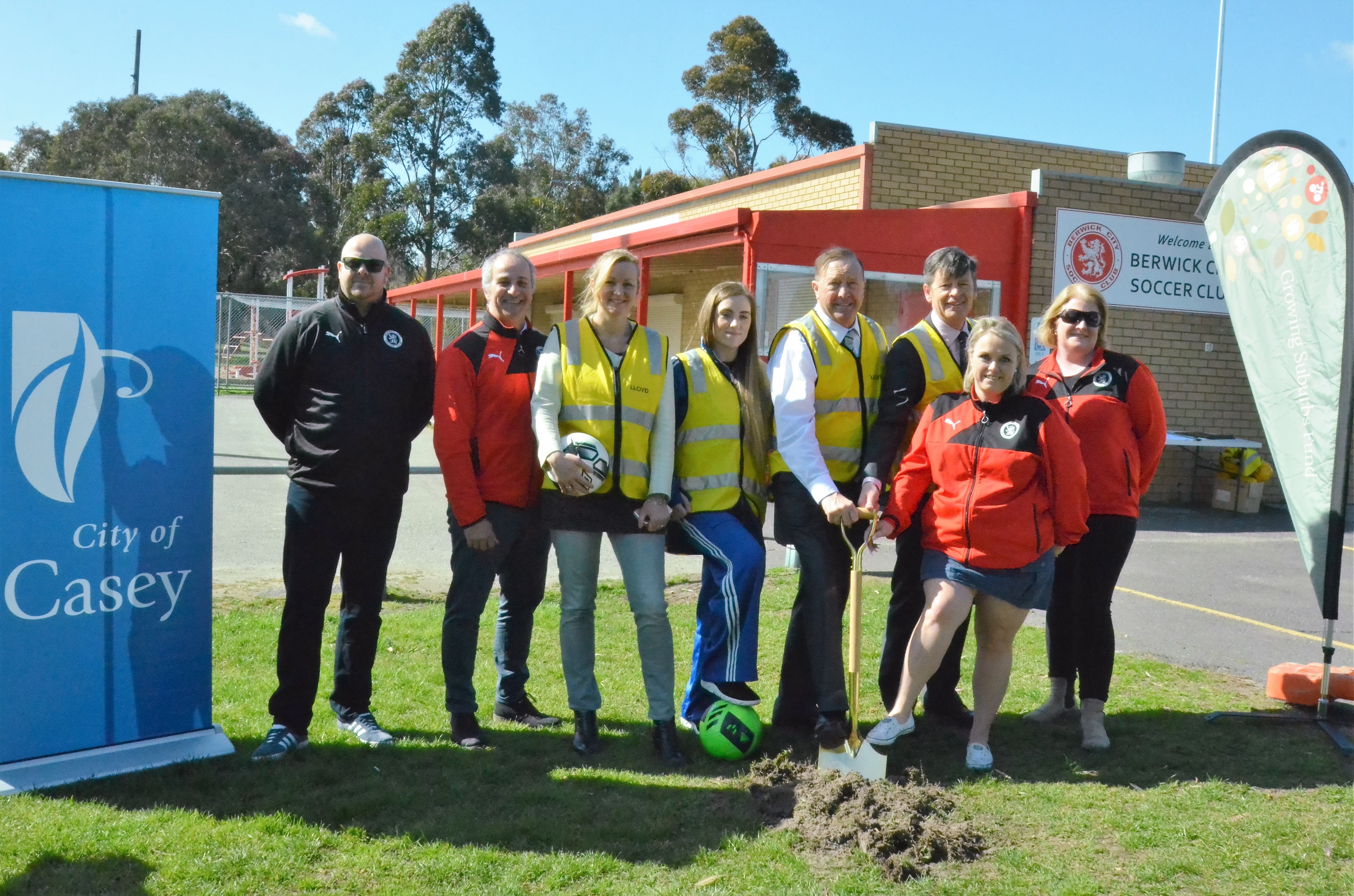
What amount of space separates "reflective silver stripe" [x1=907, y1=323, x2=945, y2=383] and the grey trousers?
4.36 feet

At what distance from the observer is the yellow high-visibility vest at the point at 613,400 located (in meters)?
4.12

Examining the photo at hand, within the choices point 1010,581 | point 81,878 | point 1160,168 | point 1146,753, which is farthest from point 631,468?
point 1160,168

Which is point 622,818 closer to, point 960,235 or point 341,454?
point 341,454

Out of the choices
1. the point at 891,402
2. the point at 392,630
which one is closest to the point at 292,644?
the point at 392,630

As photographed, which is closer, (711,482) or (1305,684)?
(711,482)

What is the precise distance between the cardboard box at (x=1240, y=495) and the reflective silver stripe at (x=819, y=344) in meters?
10.9

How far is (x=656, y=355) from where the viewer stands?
13.9ft

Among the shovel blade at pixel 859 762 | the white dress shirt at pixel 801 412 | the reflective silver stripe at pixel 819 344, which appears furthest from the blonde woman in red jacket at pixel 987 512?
the reflective silver stripe at pixel 819 344

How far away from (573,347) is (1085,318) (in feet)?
7.24

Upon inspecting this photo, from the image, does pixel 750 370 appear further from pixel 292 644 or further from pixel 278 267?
pixel 278 267

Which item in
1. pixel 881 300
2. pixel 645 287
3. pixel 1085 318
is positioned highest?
pixel 645 287

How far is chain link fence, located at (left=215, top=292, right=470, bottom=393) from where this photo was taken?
2858 cm

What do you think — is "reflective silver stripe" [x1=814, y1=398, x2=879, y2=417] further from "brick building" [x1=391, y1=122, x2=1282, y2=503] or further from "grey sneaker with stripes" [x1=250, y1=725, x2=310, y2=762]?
"brick building" [x1=391, y1=122, x2=1282, y2=503]

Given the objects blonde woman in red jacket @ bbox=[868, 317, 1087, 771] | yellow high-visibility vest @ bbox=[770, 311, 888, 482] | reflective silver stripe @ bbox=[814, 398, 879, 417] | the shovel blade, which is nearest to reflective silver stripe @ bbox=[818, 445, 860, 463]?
yellow high-visibility vest @ bbox=[770, 311, 888, 482]
